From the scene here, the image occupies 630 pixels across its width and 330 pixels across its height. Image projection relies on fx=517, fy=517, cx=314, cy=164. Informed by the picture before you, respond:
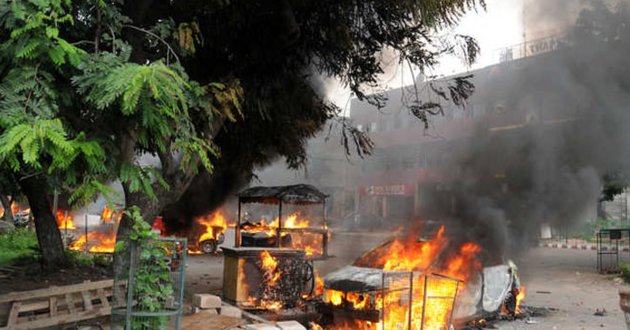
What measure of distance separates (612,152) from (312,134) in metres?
6.89

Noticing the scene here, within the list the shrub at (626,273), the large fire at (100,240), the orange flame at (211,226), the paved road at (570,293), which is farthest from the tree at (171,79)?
the shrub at (626,273)

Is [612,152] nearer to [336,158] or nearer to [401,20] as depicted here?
[401,20]

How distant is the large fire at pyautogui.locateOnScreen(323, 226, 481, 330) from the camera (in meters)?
7.54

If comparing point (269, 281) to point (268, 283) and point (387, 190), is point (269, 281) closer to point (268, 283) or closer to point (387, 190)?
point (268, 283)

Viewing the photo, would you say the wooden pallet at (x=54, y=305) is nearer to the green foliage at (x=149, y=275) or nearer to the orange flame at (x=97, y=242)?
the green foliage at (x=149, y=275)

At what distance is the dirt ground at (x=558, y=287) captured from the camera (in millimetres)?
9383

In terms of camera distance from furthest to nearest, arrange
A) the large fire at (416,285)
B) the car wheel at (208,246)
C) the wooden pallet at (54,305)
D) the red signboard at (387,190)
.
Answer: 1. the red signboard at (387,190)
2. the car wheel at (208,246)
3. the large fire at (416,285)
4. the wooden pallet at (54,305)

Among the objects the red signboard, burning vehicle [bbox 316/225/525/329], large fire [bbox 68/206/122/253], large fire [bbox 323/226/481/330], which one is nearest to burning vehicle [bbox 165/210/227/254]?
large fire [bbox 68/206/122/253]

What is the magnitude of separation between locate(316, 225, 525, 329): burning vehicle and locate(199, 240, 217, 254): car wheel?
12.4 metres

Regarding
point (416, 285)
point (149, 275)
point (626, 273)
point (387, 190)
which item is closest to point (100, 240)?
point (387, 190)

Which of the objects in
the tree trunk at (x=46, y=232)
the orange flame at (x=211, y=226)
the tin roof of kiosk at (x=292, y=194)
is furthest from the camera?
the orange flame at (x=211, y=226)

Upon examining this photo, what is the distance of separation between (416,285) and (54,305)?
495 cm

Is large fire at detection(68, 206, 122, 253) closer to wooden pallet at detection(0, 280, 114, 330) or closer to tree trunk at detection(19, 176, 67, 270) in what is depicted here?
tree trunk at detection(19, 176, 67, 270)

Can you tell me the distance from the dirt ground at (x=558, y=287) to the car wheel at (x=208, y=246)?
100cm
